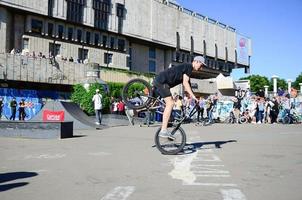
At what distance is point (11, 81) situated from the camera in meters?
35.6

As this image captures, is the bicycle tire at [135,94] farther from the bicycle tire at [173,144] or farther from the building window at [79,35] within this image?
the building window at [79,35]

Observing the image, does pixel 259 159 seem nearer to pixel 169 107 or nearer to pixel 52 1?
pixel 169 107

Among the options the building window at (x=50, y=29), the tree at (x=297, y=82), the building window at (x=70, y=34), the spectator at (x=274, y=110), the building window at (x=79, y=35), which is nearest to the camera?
the spectator at (x=274, y=110)

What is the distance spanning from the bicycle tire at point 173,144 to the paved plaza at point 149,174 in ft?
0.64

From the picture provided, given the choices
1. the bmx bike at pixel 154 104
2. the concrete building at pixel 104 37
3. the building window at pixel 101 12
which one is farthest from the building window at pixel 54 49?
the bmx bike at pixel 154 104

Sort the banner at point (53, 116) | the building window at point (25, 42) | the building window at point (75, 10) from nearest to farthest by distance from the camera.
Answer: the banner at point (53, 116) < the building window at point (25, 42) < the building window at point (75, 10)

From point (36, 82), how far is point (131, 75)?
47.9ft

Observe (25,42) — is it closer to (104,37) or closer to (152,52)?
(104,37)

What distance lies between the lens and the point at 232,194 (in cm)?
473

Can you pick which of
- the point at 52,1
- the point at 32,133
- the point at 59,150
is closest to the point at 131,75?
the point at 52,1

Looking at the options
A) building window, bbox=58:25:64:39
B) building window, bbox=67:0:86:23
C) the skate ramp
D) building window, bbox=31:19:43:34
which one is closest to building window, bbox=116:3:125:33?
building window, bbox=67:0:86:23

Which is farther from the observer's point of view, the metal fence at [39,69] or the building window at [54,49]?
the building window at [54,49]

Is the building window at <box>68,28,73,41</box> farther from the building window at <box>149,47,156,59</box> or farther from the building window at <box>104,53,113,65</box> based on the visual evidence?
the building window at <box>149,47,156,59</box>

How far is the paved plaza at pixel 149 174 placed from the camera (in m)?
4.78
